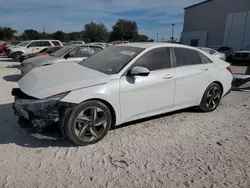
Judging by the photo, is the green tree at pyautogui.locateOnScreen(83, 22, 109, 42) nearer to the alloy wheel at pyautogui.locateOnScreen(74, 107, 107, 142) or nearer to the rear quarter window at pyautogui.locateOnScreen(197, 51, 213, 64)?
the rear quarter window at pyautogui.locateOnScreen(197, 51, 213, 64)

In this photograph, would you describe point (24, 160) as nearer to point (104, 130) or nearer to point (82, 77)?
point (104, 130)

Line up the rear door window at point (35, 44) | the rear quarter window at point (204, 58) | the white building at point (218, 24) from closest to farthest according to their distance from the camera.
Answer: the rear quarter window at point (204, 58)
the rear door window at point (35, 44)
the white building at point (218, 24)

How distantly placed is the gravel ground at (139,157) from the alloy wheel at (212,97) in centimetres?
65

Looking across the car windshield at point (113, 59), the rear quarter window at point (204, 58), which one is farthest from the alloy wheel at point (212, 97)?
the car windshield at point (113, 59)

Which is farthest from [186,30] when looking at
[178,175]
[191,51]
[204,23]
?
[178,175]

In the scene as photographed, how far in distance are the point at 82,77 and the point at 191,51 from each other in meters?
2.45

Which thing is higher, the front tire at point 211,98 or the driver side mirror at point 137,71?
the driver side mirror at point 137,71

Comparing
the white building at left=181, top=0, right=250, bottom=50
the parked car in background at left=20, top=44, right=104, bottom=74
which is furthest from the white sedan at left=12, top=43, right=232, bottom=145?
the white building at left=181, top=0, right=250, bottom=50

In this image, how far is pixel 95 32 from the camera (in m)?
53.8

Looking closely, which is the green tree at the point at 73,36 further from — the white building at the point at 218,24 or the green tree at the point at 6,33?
the white building at the point at 218,24

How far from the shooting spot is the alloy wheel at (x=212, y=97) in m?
4.74

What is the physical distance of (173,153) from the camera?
3.15 m

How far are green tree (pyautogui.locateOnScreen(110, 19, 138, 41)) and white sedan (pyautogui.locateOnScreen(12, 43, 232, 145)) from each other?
2069 inches

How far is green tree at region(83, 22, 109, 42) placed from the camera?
53.8 metres
